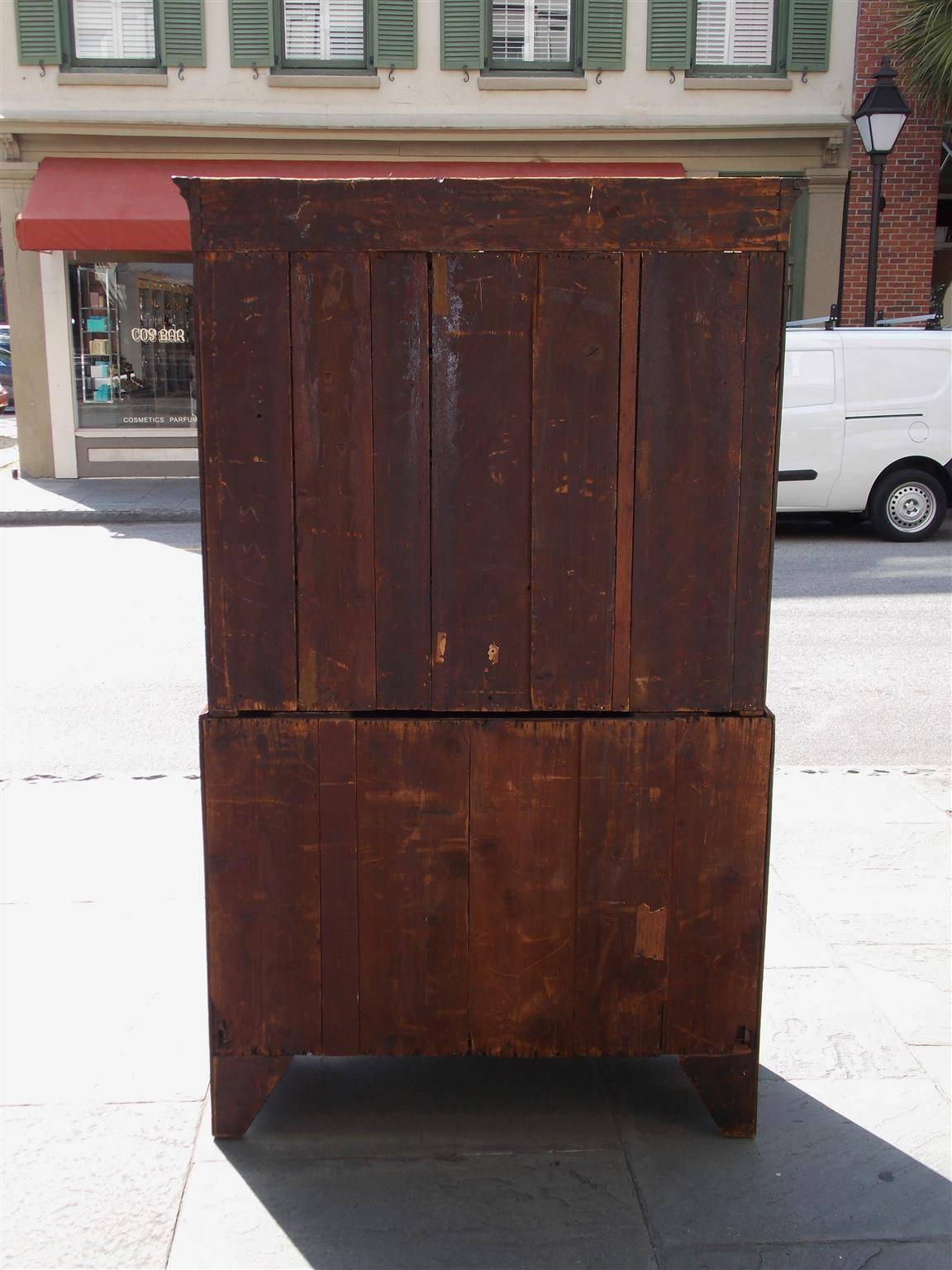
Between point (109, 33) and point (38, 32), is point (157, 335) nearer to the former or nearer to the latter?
point (109, 33)

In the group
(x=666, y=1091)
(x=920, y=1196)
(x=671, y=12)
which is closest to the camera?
(x=920, y=1196)

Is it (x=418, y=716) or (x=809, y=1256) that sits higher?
(x=418, y=716)

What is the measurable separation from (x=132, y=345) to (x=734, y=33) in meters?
9.01

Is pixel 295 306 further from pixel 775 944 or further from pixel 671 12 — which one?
pixel 671 12

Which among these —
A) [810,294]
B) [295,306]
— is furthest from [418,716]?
[810,294]

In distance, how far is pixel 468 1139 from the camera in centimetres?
308

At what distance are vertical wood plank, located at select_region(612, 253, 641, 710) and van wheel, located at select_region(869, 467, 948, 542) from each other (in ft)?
35.5

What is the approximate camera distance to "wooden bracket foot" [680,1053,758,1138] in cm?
305

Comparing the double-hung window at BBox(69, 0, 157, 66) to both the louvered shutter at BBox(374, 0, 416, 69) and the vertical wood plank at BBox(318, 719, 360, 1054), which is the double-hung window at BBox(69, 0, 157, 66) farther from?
the vertical wood plank at BBox(318, 719, 360, 1054)

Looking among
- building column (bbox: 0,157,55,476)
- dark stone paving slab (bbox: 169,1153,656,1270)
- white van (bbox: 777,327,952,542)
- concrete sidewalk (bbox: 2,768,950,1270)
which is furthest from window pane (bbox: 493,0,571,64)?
dark stone paving slab (bbox: 169,1153,656,1270)

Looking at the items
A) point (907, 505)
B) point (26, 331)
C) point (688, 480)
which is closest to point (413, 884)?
Answer: point (688, 480)

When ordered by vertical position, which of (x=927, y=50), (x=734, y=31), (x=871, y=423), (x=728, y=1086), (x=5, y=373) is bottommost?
(x=5, y=373)

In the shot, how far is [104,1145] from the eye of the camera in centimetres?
304

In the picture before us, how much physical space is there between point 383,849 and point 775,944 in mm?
1708
